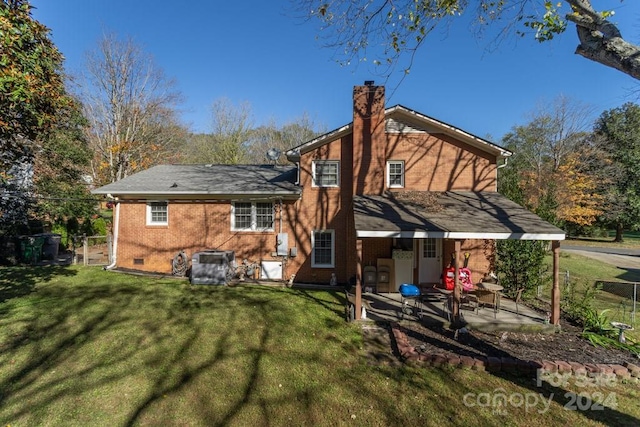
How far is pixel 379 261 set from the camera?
448 inches

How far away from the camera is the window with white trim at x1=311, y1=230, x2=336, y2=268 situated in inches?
486

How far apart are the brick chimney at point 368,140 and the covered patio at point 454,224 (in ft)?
2.41

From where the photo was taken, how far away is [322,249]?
12.4m

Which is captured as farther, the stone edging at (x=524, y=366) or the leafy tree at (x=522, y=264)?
the leafy tree at (x=522, y=264)

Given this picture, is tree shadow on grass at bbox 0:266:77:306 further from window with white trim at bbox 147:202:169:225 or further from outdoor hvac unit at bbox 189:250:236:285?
outdoor hvac unit at bbox 189:250:236:285

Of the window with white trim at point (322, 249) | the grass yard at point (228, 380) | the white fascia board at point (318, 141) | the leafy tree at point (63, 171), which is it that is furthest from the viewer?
the leafy tree at point (63, 171)

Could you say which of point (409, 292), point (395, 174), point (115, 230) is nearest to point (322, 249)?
point (395, 174)

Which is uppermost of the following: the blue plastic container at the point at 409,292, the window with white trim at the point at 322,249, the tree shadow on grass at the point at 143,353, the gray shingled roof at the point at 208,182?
the gray shingled roof at the point at 208,182

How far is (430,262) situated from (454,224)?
11.8ft

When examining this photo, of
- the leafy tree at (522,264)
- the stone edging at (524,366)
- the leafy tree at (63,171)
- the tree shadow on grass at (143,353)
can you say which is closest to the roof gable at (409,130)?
the leafy tree at (522,264)

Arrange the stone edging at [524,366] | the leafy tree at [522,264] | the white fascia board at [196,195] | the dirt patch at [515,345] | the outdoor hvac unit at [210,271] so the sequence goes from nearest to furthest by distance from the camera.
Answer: the stone edging at [524,366] < the dirt patch at [515,345] < the leafy tree at [522,264] < the outdoor hvac unit at [210,271] < the white fascia board at [196,195]

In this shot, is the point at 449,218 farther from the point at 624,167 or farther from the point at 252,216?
the point at 624,167

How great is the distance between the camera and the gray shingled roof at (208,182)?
39.8ft

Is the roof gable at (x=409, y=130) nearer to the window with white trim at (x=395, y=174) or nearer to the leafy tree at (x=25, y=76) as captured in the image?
the window with white trim at (x=395, y=174)
